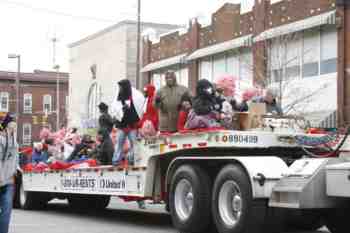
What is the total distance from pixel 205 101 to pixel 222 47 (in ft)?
73.5

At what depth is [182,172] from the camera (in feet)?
31.7

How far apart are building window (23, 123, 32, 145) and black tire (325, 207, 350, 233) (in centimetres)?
6781

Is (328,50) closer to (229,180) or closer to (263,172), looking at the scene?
(229,180)

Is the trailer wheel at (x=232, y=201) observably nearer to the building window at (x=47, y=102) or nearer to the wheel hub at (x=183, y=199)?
the wheel hub at (x=183, y=199)

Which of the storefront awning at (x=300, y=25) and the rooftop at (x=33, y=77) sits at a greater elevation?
the rooftop at (x=33, y=77)

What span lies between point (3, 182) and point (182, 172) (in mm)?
2453

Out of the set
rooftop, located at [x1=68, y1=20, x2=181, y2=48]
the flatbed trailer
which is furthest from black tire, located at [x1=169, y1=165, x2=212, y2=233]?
rooftop, located at [x1=68, y1=20, x2=181, y2=48]

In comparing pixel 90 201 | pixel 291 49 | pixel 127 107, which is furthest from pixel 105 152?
pixel 291 49

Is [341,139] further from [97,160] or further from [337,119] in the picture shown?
[337,119]

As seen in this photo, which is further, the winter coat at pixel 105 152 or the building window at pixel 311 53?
the building window at pixel 311 53

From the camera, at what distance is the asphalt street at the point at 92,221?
10993mm

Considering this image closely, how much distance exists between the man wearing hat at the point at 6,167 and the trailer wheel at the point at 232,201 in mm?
2640

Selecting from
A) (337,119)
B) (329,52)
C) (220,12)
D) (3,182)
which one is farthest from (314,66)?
(3,182)

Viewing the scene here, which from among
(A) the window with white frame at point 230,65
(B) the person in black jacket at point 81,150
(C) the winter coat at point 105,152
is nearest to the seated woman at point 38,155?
(B) the person in black jacket at point 81,150
